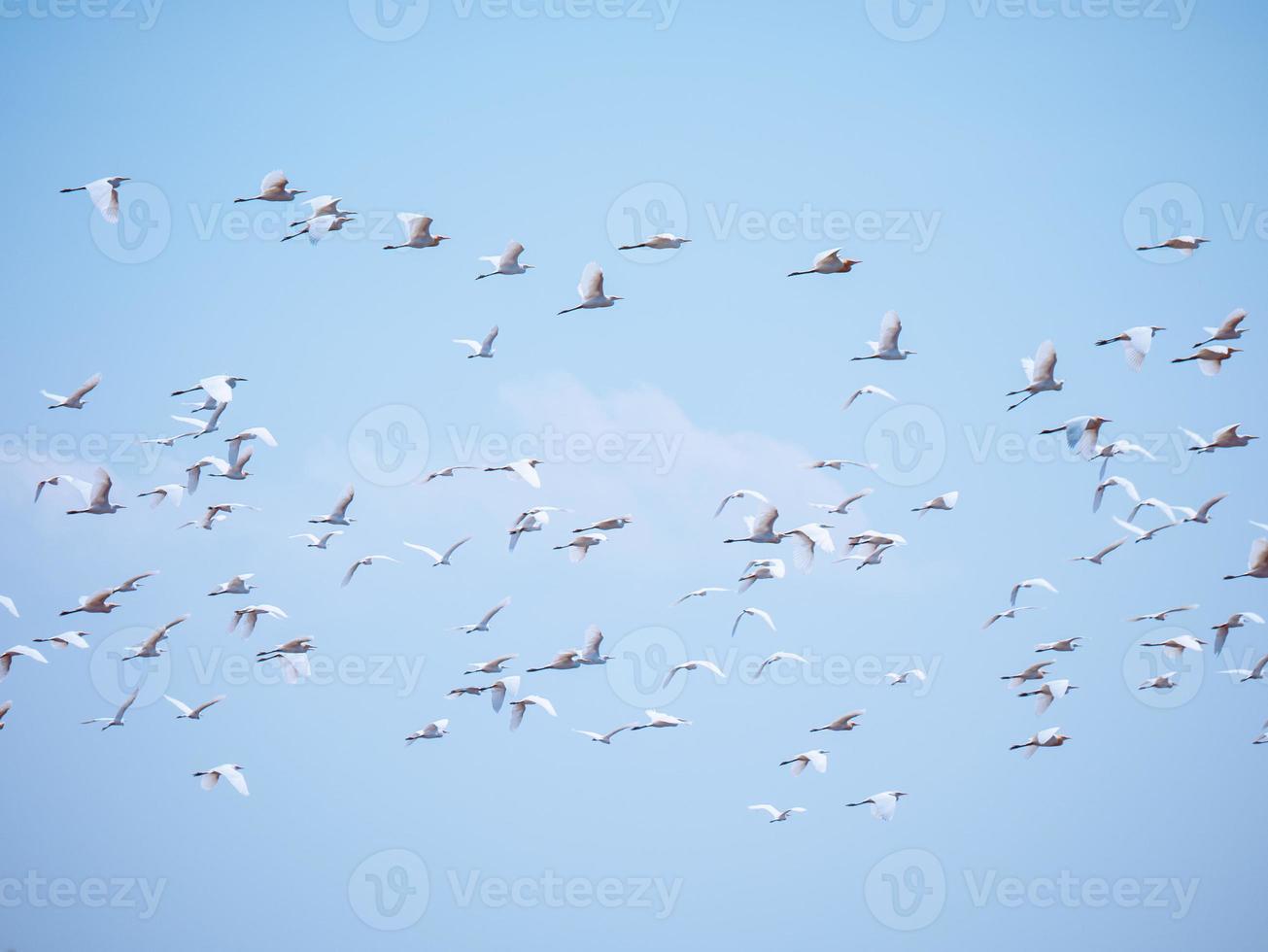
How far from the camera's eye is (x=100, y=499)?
4666 centimetres

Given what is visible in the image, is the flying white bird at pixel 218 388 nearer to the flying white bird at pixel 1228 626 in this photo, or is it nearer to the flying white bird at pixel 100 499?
the flying white bird at pixel 100 499

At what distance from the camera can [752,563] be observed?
155ft

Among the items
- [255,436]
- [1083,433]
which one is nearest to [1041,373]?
[1083,433]

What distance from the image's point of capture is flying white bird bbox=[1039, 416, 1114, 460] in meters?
43.0

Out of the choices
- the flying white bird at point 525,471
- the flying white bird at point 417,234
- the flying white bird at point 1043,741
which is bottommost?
the flying white bird at point 1043,741

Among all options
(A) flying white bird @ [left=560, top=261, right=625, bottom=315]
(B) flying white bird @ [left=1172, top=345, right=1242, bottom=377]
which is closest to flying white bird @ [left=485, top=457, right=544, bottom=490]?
(A) flying white bird @ [left=560, top=261, right=625, bottom=315]

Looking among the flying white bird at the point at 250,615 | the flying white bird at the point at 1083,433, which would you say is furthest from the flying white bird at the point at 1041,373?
the flying white bird at the point at 250,615

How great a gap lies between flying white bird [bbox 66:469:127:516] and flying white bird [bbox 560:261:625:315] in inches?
467

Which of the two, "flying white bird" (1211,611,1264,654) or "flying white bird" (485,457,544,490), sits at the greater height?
"flying white bird" (485,457,544,490)

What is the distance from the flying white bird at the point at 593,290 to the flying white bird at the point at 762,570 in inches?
295

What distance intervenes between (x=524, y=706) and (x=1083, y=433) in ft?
48.9

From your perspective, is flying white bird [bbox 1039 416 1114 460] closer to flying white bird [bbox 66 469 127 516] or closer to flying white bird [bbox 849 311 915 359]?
flying white bird [bbox 849 311 915 359]

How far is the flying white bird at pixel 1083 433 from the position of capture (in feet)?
141

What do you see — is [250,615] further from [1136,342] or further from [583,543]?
[1136,342]
